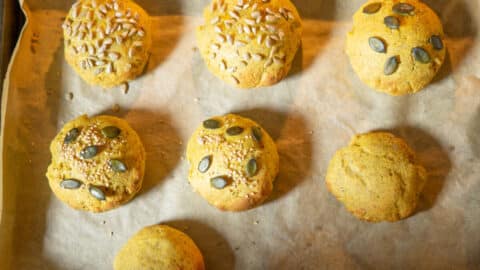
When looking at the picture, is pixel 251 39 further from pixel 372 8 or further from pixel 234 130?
pixel 372 8

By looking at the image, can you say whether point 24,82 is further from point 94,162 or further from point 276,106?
point 276,106

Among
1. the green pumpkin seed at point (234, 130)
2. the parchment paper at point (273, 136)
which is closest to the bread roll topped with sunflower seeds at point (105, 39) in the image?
the parchment paper at point (273, 136)

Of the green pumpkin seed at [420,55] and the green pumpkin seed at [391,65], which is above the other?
the green pumpkin seed at [420,55]

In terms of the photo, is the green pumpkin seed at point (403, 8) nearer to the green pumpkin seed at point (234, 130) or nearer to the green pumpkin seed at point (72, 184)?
the green pumpkin seed at point (234, 130)

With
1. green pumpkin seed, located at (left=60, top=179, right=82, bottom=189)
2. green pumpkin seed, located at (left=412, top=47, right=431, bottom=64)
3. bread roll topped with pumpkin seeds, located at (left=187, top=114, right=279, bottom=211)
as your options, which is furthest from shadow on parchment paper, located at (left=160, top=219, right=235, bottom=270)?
green pumpkin seed, located at (left=412, top=47, right=431, bottom=64)

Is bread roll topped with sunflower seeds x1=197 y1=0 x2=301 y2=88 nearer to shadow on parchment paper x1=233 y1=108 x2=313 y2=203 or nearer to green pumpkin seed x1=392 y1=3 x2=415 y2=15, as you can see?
shadow on parchment paper x1=233 y1=108 x2=313 y2=203
